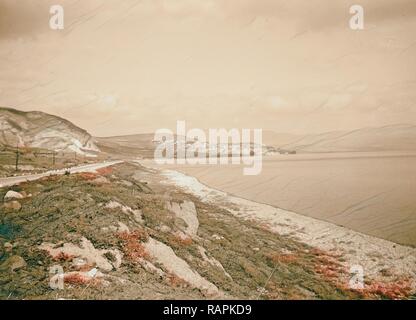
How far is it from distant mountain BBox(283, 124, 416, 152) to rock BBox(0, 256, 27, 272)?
Answer: 9456 mm

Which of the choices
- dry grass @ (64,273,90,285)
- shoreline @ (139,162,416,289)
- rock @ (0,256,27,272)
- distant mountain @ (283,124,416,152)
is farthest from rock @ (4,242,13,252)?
distant mountain @ (283,124,416,152)

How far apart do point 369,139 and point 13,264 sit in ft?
40.7

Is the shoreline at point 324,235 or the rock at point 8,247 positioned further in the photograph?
the shoreline at point 324,235

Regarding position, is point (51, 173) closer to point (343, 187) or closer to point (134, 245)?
point (134, 245)

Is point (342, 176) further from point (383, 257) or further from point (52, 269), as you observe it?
point (52, 269)

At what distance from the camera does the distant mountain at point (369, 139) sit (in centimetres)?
1212

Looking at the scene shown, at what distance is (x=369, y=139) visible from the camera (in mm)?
12531

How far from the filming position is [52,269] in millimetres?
9555

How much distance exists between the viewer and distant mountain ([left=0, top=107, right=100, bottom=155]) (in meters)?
12.5

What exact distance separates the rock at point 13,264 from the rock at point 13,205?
1929 millimetres

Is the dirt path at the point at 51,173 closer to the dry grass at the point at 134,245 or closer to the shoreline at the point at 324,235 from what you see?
the shoreline at the point at 324,235

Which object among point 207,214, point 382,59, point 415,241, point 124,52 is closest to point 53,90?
point 124,52

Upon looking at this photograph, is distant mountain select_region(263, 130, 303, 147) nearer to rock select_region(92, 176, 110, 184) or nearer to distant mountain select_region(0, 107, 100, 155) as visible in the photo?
rock select_region(92, 176, 110, 184)

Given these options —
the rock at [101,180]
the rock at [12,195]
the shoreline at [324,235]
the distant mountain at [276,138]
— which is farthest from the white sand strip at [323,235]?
the rock at [12,195]
